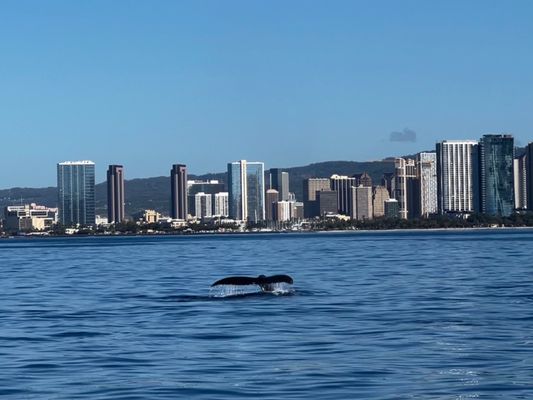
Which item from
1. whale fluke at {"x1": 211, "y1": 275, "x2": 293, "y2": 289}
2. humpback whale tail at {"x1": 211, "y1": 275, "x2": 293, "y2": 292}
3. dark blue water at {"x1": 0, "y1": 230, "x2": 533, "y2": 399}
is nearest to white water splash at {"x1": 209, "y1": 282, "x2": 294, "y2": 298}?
humpback whale tail at {"x1": 211, "y1": 275, "x2": 293, "y2": 292}

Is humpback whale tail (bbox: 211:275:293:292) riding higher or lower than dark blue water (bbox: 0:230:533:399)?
higher

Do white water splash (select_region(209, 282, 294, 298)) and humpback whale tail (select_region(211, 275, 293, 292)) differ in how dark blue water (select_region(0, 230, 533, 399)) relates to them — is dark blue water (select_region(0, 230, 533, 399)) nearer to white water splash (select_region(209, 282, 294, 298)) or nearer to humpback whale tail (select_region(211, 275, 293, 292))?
white water splash (select_region(209, 282, 294, 298))

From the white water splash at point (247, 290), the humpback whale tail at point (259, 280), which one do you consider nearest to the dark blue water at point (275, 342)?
the white water splash at point (247, 290)

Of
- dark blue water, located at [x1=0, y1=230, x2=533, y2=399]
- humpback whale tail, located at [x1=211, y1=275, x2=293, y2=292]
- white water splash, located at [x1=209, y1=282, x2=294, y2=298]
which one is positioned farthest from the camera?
white water splash, located at [x1=209, y1=282, x2=294, y2=298]

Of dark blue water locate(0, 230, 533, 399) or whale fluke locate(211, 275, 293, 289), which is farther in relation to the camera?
whale fluke locate(211, 275, 293, 289)

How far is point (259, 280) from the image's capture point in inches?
1539

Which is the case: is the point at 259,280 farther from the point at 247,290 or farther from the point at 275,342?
the point at 275,342

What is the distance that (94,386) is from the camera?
21734 millimetres

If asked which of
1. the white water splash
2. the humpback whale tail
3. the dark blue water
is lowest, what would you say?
the dark blue water

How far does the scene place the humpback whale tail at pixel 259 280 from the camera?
123 ft

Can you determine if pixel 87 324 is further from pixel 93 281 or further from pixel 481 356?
pixel 93 281

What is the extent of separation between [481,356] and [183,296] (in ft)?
65.1

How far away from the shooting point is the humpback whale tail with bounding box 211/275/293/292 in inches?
1475

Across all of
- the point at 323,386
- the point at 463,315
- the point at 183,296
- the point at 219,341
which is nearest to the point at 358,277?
the point at 183,296
